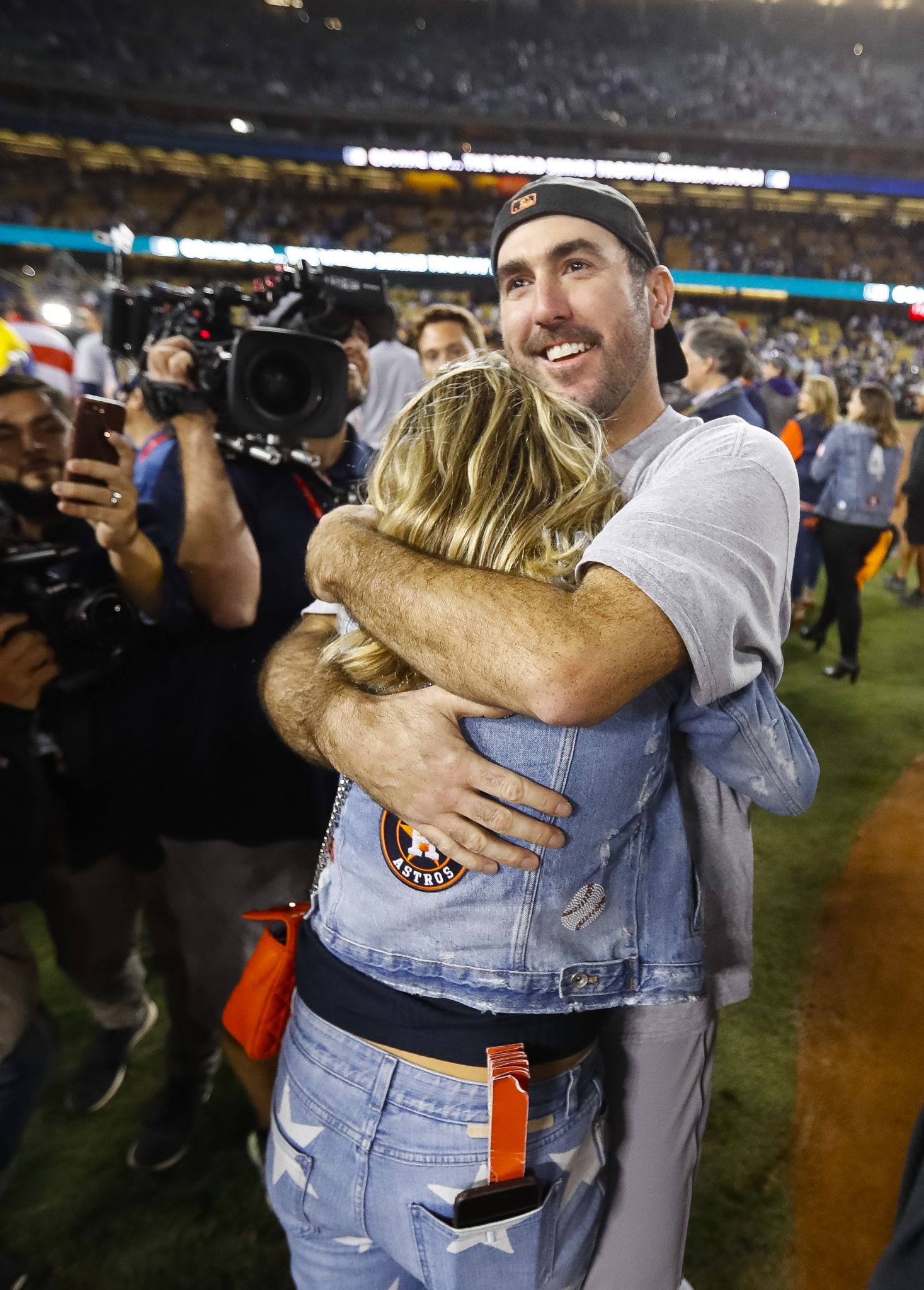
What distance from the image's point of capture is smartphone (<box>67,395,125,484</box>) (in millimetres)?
1485

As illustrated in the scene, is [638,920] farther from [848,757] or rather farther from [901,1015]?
[848,757]

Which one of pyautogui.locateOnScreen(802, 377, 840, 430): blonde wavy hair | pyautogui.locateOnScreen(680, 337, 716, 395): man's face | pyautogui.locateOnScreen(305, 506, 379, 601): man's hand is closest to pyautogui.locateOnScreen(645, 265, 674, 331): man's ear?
pyautogui.locateOnScreen(305, 506, 379, 601): man's hand

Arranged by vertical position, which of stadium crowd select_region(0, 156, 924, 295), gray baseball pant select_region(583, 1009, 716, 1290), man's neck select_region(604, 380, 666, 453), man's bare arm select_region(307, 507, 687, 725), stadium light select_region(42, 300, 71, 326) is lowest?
gray baseball pant select_region(583, 1009, 716, 1290)

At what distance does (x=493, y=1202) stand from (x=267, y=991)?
1.36 ft

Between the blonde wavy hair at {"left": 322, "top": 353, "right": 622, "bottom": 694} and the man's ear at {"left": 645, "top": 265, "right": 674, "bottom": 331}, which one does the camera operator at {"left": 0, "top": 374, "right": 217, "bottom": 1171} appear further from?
the man's ear at {"left": 645, "top": 265, "right": 674, "bottom": 331}

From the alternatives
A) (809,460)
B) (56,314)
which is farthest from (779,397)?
(56,314)

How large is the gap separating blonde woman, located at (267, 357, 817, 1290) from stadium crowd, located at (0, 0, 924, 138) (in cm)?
2210

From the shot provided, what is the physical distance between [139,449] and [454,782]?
275cm

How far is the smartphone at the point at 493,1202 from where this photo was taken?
0.83 metres

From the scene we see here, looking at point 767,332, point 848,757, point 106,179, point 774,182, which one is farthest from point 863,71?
point 848,757

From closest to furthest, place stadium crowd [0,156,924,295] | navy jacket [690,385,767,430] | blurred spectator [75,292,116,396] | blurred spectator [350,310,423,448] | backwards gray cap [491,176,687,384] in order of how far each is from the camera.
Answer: backwards gray cap [491,176,687,384]
navy jacket [690,385,767,430]
blurred spectator [350,310,423,448]
blurred spectator [75,292,116,396]
stadium crowd [0,156,924,295]

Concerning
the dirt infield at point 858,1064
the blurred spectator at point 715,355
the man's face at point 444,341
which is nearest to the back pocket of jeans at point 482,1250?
the dirt infield at point 858,1064

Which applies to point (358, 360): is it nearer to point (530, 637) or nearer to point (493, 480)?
point (493, 480)

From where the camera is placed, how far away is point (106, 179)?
63.5 ft
